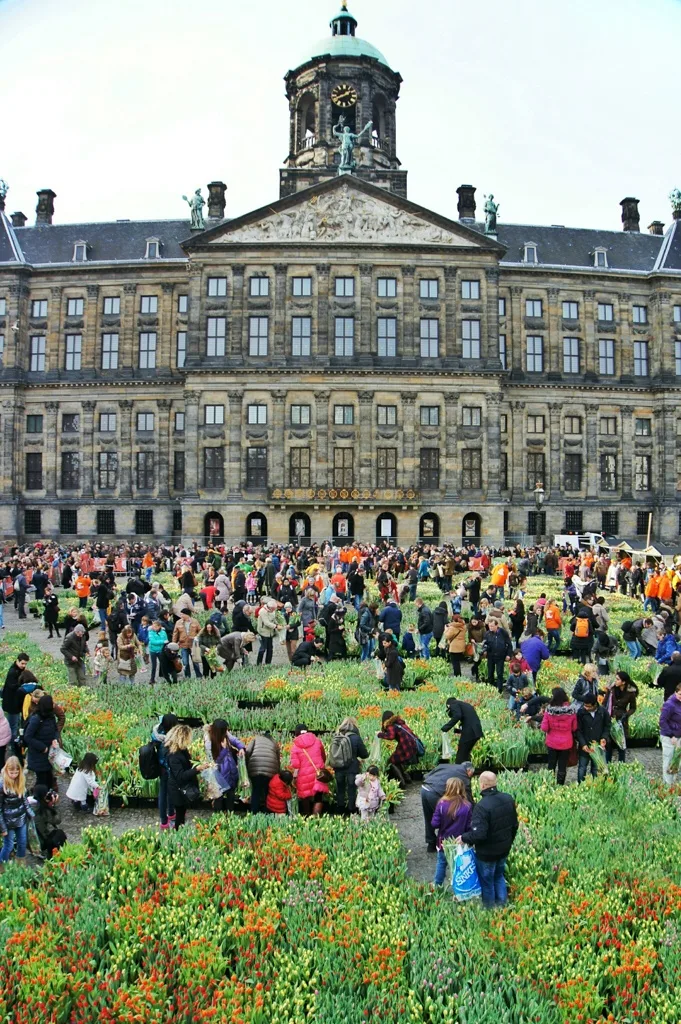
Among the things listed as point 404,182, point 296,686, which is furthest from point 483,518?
point 296,686

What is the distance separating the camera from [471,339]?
55.5 m

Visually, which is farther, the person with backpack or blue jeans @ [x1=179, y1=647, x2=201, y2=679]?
blue jeans @ [x1=179, y1=647, x2=201, y2=679]

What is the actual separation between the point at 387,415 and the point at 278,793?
44.8 metres

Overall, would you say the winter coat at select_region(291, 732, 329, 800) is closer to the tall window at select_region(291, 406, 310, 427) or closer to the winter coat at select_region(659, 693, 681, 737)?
the winter coat at select_region(659, 693, 681, 737)

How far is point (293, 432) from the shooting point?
5434cm

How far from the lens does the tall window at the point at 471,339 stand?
2184 inches

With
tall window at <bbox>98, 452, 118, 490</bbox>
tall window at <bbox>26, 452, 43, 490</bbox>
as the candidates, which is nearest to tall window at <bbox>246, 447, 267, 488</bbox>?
tall window at <bbox>98, 452, 118, 490</bbox>

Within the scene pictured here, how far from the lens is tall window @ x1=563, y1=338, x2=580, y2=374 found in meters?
61.7

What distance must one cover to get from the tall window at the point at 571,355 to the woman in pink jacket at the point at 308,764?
54.9 meters

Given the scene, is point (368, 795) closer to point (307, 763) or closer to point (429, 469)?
point (307, 763)

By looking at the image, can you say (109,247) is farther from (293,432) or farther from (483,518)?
(483,518)

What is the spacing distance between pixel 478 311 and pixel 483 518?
557 inches

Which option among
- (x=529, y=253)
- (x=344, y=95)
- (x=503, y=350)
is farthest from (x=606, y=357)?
(x=344, y=95)

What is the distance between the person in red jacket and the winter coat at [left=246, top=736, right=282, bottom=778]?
10 centimetres
